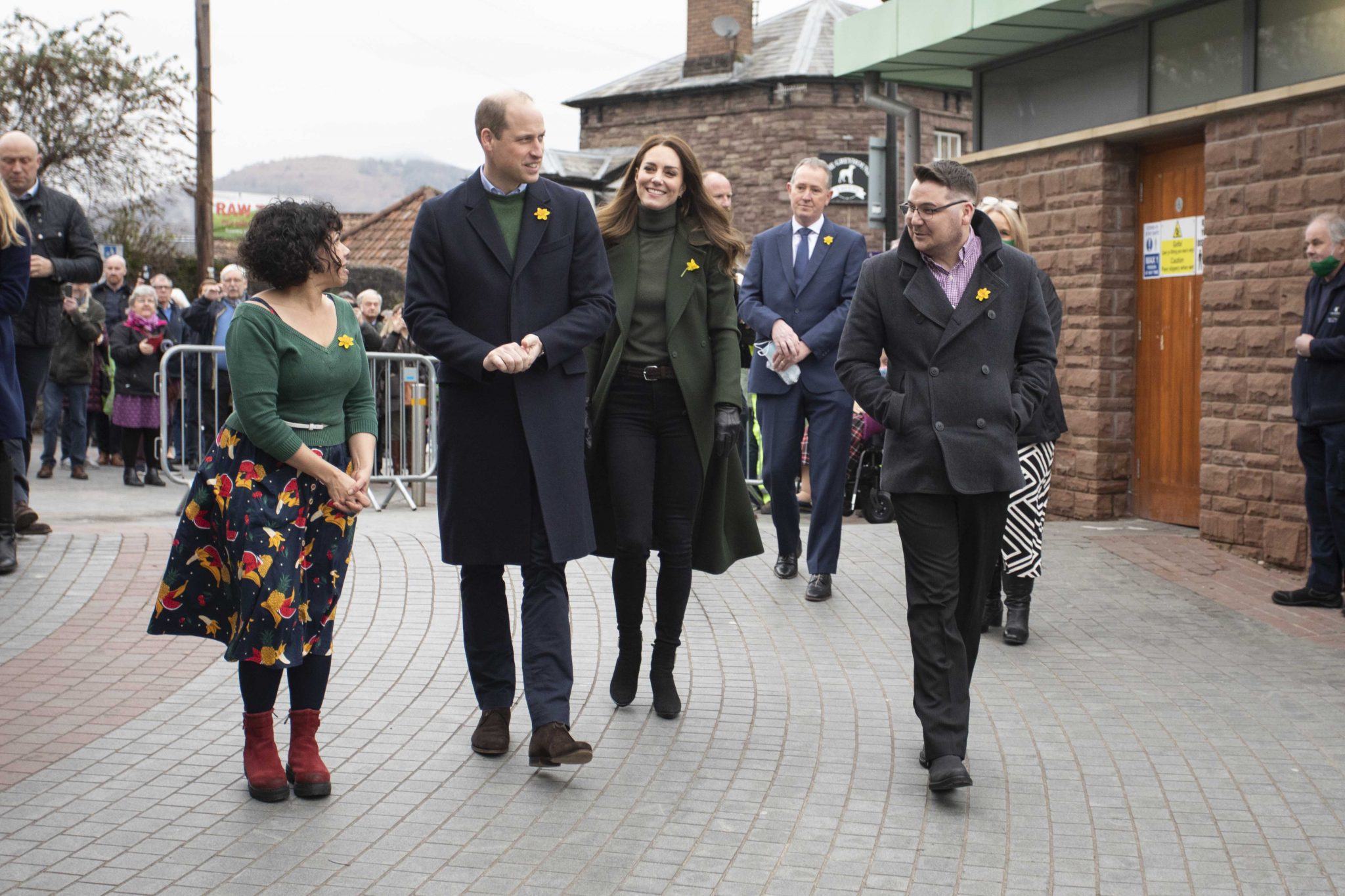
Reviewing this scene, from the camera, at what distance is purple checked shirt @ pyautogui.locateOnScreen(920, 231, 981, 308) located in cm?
524

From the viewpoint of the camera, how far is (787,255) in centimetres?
834

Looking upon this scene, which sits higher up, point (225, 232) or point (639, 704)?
point (225, 232)

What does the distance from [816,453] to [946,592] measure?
3.20 m

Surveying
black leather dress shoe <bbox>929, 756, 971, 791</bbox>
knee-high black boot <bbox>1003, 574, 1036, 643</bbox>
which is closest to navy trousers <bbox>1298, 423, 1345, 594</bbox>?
knee-high black boot <bbox>1003, 574, 1036, 643</bbox>

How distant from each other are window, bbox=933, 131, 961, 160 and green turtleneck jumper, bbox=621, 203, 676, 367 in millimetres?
37320

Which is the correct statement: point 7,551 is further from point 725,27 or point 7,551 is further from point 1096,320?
point 725,27

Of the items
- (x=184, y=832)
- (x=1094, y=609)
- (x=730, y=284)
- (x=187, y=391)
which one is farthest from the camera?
(x=187, y=391)

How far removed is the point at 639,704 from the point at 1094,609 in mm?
3188

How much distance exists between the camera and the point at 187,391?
44.7ft

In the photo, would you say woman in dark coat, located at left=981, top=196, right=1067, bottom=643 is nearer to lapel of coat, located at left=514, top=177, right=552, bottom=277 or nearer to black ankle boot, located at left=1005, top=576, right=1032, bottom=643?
black ankle boot, located at left=1005, top=576, right=1032, bottom=643

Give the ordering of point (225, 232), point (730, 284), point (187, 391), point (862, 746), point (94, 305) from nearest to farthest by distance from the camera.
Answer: point (862, 746), point (730, 284), point (187, 391), point (94, 305), point (225, 232)

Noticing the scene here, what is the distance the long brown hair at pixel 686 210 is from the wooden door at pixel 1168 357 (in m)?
5.76

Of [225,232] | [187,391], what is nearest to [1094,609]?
[187,391]

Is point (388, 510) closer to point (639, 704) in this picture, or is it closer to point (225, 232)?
point (639, 704)
